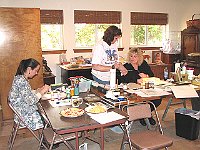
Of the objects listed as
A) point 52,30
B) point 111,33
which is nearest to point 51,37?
point 52,30

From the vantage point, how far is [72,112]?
2387 mm

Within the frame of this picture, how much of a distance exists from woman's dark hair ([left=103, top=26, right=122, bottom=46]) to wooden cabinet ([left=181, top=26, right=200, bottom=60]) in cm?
320

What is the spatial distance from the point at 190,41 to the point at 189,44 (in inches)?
3.2

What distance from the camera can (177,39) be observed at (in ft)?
22.9

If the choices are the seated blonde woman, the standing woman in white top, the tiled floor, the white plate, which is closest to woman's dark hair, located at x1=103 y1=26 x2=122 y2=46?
the standing woman in white top

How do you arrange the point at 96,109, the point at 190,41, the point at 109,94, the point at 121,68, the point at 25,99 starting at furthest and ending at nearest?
the point at 190,41 < the point at 121,68 < the point at 109,94 < the point at 25,99 < the point at 96,109

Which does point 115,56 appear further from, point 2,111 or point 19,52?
point 2,111

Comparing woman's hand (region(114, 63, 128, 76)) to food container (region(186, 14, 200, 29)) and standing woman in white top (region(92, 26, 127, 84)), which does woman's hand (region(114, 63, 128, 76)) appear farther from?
food container (region(186, 14, 200, 29))

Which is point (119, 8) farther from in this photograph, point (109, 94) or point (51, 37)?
point (109, 94)

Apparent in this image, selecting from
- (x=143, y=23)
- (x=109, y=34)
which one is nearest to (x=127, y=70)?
(x=109, y=34)

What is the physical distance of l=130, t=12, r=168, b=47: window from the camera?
6.45 metres

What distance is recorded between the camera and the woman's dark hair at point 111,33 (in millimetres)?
3552

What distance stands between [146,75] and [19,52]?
2.02 metres

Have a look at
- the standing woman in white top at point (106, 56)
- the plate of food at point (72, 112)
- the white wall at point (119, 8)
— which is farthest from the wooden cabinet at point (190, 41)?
the plate of food at point (72, 112)
